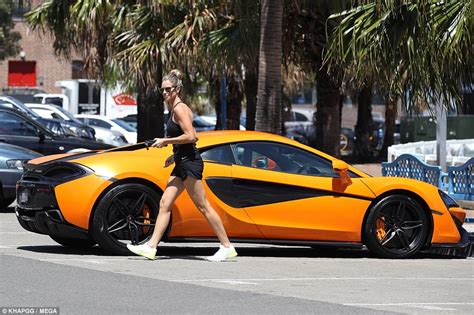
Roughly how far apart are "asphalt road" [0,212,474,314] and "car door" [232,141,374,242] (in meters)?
0.35

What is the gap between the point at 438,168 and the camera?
60.8 feet

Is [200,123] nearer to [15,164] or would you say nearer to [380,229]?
[15,164]

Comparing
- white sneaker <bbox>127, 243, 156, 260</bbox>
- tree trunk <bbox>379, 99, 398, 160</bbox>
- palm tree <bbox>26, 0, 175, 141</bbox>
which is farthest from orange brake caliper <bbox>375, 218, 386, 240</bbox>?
tree trunk <bbox>379, 99, 398, 160</bbox>

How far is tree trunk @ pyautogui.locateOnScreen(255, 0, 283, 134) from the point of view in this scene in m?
17.8

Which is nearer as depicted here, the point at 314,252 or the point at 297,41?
the point at 314,252

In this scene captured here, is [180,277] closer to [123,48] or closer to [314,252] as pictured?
[314,252]

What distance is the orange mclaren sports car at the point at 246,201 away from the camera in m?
11.4

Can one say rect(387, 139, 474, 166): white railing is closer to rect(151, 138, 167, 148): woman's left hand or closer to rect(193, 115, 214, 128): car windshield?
rect(193, 115, 214, 128): car windshield

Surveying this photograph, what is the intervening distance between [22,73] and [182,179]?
53628 mm

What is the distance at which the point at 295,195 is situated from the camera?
38.7 feet

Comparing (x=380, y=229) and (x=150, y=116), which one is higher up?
(x=150, y=116)

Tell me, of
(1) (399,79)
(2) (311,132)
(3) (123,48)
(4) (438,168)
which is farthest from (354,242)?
(2) (311,132)

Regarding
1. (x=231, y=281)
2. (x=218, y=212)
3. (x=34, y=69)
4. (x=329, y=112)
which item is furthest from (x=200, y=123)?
(x=231, y=281)

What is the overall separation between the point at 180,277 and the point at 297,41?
12137 mm
